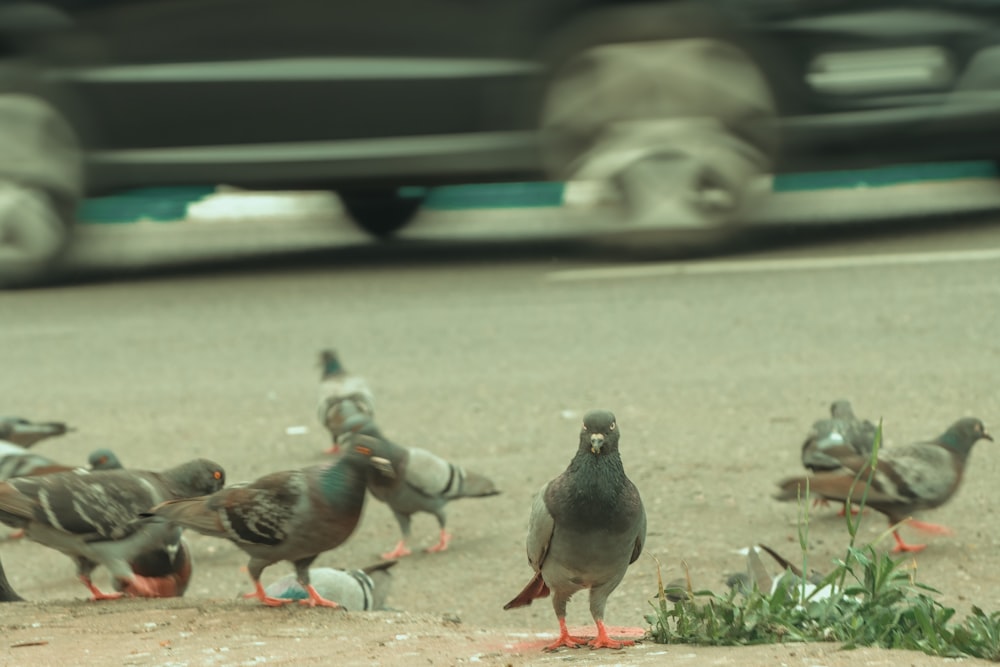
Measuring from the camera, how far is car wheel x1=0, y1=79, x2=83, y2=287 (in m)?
10.5

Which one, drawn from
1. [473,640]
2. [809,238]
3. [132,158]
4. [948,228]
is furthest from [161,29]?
[473,640]

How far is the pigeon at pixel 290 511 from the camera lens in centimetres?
495

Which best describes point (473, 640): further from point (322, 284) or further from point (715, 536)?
point (322, 284)

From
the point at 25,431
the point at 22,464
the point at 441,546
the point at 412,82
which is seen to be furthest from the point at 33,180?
Answer: the point at 441,546

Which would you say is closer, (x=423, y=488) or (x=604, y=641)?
(x=604, y=641)

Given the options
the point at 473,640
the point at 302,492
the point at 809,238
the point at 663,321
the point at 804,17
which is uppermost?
the point at 804,17

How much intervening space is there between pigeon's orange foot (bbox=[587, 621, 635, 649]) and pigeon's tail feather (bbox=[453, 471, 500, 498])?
214 centimetres

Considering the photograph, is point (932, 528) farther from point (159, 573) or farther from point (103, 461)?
point (103, 461)

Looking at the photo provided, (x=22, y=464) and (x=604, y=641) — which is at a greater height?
(x=22, y=464)

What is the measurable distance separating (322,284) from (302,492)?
20.2ft

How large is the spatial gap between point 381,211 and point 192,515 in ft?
25.6

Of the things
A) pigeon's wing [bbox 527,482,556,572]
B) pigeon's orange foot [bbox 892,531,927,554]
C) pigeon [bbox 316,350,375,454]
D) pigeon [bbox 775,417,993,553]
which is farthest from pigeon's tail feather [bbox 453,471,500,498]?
pigeon's wing [bbox 527,482,556,572]

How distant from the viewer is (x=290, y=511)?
16.2 ft

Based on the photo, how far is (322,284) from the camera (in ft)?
36.2
